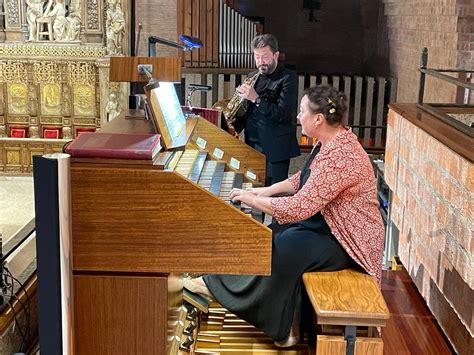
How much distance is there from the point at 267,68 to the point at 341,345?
8.36 ft

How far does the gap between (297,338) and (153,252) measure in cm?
110

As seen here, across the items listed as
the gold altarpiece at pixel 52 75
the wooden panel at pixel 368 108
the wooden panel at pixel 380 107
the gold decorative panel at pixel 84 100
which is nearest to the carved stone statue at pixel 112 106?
the gold altarpiece at pixel 52 75

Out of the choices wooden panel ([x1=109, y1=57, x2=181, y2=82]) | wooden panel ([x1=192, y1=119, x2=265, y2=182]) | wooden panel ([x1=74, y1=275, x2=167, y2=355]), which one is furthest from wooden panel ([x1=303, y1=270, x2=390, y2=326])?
wooden panel ([x1=192, y1=119, x2=265, y2=182])

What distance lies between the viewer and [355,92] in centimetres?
863

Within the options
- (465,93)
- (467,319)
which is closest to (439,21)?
(465,93)

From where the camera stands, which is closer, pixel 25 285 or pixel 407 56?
pixel 25 285

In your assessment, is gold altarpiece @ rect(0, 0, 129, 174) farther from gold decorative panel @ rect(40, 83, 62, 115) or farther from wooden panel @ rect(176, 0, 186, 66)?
wooden panel @ rect(176, 0, 186, 66)

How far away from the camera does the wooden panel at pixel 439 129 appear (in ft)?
10.9

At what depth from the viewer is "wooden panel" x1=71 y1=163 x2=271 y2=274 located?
2578mm

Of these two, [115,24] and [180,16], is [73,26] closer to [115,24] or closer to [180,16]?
[115,24]

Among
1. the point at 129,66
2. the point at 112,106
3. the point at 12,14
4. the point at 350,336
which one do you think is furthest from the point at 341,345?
the point at 12,14

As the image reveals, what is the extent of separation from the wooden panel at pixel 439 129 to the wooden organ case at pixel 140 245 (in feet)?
4.10

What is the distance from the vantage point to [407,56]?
8.02 m

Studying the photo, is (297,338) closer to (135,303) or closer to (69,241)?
(135,303)
